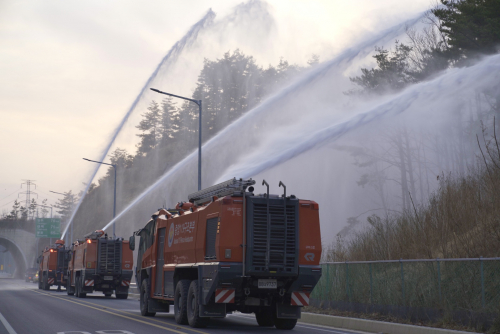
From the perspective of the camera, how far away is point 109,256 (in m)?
31.5

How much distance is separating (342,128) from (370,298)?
9291mm

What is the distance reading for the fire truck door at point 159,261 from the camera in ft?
58.7

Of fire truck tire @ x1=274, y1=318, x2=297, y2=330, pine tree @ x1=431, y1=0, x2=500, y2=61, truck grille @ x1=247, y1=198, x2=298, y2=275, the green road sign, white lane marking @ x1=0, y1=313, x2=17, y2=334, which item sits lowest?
white lane marking @ x1=0, y1=313, x2=17, y2=334

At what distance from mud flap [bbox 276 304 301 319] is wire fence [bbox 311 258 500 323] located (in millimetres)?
2552

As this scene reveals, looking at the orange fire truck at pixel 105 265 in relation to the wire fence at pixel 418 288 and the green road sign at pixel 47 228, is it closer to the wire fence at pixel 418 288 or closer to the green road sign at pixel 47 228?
the wire fence at pixel 418 288

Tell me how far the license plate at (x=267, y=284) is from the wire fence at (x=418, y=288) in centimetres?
333

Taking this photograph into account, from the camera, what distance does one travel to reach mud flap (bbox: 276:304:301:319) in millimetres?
14352

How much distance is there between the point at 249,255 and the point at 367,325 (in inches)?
141

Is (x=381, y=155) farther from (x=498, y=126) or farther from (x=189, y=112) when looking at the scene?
(x=189, y=112)

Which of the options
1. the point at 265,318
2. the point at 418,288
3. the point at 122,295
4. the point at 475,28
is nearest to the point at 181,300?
the point at 265,318

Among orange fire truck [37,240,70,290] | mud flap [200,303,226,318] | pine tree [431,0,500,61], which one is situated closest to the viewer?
mud flap [200,303,226,318]

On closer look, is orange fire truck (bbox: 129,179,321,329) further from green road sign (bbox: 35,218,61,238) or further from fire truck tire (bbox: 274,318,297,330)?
green road sign (bbox: 35,218,61,238)

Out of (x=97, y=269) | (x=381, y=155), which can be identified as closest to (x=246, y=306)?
(x=97, y=269)

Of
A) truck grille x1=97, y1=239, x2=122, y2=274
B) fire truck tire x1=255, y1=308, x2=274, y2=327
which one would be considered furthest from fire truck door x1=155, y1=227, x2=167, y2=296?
truck grille x1=97, y1=239, x2=122, y2=274
